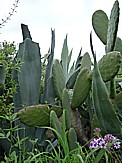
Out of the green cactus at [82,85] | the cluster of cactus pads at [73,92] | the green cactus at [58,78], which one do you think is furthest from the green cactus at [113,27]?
the green cactus at [58,78]

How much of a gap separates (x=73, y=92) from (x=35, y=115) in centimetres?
23

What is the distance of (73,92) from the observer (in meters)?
1.96

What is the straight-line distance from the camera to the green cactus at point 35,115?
6.09ft

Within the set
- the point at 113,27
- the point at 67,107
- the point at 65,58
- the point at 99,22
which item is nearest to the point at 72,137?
the point at 67,107

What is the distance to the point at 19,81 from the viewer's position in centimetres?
204

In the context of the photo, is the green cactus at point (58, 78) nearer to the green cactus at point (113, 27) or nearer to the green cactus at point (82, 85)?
the green cactus at point (82, 85)

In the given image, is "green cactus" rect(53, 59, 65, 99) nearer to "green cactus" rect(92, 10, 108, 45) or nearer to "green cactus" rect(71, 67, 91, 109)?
Result: "green cactus" rect(71, 67, 91, 109)

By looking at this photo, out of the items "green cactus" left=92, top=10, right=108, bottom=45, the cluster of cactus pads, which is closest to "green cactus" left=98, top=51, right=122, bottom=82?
the cluster of cactus pads

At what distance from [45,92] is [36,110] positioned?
12.7 inches

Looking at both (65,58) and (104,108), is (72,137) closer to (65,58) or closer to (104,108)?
(104,108)

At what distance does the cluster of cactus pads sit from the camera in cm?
175

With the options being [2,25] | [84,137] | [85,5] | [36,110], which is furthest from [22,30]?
[85,5]

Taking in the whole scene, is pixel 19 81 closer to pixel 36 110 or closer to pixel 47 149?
pixel 36 110

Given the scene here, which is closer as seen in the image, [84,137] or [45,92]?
[84,137]
